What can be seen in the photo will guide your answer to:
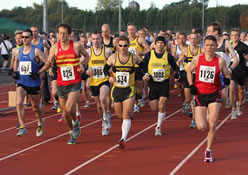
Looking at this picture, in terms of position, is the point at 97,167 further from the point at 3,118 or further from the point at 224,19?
the point at 224,19

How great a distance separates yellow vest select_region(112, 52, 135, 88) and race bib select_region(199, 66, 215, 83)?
1.56m

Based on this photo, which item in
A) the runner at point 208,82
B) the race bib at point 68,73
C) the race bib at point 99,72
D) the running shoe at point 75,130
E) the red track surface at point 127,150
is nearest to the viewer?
the red track surface at point 127,150

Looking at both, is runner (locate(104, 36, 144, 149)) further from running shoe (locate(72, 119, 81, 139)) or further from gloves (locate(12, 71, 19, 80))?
gloves (locate(12, 71, 19, 80))

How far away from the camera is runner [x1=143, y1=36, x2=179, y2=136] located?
1032cm

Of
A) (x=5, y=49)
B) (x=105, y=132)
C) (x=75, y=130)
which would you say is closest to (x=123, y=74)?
(x=75, y=130)

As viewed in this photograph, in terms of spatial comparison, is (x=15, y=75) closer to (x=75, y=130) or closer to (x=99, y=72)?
(x=99, y=72)

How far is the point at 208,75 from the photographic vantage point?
319 inches

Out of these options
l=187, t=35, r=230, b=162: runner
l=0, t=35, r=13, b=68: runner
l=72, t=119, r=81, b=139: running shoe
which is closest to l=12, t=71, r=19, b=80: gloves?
l=72, t=119, r=81, b=139: running shoe

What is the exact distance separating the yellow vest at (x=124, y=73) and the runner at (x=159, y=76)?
3.43 feet

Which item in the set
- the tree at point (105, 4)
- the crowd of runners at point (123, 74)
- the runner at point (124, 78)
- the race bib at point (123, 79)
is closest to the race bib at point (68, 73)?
the crowd of runners at point (123, 74)

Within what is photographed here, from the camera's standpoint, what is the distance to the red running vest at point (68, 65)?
925 centimetres

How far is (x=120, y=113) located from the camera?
955 centimetres

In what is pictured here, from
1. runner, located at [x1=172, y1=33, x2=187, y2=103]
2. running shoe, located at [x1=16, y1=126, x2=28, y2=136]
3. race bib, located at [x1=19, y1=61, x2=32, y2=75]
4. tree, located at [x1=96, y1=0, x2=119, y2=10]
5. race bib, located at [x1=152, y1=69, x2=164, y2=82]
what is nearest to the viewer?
running shoe, located at [x1=16, y1=126, x2=28, y2=136]

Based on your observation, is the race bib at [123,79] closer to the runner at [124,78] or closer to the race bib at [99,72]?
the runner at [124,78]
